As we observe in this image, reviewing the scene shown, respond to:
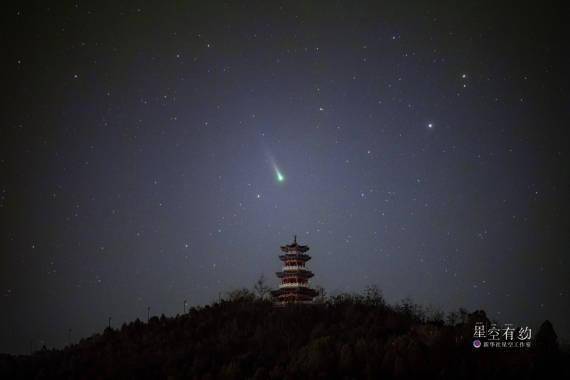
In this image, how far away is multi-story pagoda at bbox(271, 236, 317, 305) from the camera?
76.6 metres

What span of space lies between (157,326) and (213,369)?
19.4 meters

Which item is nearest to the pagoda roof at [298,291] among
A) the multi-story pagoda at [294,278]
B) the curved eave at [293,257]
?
the multi-story pagoda at [294,278]

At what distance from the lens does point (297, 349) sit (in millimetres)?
58969

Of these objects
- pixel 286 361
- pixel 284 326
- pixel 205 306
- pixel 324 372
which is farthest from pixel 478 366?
pixel 205 306

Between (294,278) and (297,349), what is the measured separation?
19.2 meters

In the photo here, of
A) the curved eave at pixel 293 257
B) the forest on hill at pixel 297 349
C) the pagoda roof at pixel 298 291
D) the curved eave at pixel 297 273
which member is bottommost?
the forest on hill at pixel 297 349

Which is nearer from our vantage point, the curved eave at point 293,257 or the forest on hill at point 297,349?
the forest on hill at point 297,349

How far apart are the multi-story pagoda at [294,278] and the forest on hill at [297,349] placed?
1.96m

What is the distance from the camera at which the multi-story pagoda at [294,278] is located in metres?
76.6

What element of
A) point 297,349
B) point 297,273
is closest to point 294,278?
point 297,273

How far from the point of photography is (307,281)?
7894 cm

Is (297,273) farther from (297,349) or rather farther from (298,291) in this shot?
(297,349)

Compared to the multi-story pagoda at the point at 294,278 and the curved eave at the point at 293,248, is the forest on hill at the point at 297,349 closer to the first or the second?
the multi-story pagoda at the point at 294,278

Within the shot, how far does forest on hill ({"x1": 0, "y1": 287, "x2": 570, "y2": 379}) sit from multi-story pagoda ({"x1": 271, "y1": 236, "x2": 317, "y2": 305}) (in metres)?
1.96
